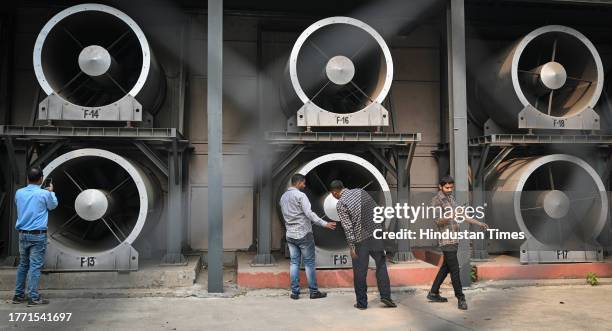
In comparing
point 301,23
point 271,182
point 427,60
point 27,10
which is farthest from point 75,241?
point 427,60

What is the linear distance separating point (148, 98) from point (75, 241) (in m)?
2.06

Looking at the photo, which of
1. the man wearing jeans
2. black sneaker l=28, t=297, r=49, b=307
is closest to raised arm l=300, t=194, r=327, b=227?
the man wearing jeans

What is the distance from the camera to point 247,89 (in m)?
7.31

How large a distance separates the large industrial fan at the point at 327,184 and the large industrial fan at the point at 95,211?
1.97m

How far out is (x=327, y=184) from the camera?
6672 mm

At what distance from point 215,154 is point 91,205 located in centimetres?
155

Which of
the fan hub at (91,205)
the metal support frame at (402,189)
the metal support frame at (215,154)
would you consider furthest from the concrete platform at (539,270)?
the fan hub at (91,205)

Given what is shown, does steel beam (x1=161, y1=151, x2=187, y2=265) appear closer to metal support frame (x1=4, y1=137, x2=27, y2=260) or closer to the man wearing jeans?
the man wearing jeans

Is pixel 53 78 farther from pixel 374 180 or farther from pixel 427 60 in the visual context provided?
pixel 427 60

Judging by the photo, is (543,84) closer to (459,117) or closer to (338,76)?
(459,117)

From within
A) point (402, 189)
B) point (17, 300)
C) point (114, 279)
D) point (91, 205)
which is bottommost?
point (17, 300)

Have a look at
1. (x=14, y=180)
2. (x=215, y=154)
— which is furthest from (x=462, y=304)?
(x=14, y=180)

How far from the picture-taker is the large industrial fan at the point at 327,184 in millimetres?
5723

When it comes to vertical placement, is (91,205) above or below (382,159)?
below
